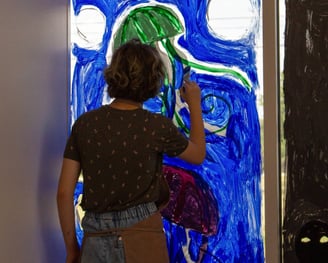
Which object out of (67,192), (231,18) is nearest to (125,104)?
(67,192)

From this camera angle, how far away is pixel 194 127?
5.19 feet

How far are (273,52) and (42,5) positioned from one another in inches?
30.2

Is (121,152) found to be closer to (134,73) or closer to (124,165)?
(124,165)

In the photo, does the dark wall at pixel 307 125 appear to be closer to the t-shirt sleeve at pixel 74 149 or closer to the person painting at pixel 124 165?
the person painting at pixel 124 165

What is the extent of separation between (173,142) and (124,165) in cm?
15

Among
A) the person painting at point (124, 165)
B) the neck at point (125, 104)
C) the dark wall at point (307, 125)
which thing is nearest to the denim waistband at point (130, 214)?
the person painting at point (124, 165)

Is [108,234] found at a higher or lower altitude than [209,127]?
lower

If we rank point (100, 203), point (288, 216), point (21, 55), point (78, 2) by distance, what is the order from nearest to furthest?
point (100, 203) < point (21, 55) < point (288, 216) < point (78, 2)

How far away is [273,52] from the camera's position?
1698mm

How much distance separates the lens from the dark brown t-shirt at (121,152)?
1433 mm

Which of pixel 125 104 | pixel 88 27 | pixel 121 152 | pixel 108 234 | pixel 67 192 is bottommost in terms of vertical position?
pixel 108 234

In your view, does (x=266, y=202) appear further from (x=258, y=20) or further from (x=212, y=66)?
(x=258, y=20)

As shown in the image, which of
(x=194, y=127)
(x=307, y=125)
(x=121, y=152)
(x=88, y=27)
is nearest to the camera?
(x=121, y=152)

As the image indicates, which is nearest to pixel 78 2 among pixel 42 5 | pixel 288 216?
pixel 42 5
